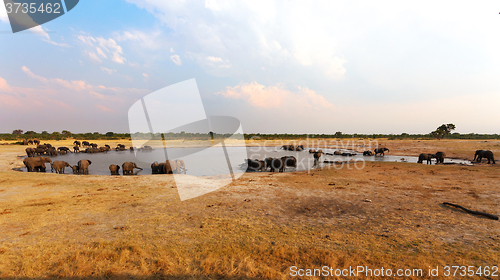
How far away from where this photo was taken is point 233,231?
657 centimetres

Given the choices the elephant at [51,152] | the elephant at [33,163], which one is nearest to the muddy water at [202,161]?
the elephant at [51,152]

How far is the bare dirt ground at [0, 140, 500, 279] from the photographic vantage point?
15.3 ft

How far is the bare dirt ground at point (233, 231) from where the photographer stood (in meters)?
4.66

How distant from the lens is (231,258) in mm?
4945

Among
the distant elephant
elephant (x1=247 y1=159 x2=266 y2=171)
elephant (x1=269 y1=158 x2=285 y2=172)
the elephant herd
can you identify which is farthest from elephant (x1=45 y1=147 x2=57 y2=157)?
elephant (x1=269 y1=158 x2=285 y2=172)

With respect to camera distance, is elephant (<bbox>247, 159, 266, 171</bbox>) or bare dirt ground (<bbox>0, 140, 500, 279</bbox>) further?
elephant (<bbox>247, 159, 266, 171</bbox>)

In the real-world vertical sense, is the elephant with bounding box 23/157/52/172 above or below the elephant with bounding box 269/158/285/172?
above

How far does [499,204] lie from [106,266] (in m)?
15.9

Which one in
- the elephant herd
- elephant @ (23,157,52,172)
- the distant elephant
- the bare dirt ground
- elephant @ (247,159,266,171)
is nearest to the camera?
the bare dirt ground

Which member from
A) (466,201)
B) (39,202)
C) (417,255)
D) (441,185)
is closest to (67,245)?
(39,202)

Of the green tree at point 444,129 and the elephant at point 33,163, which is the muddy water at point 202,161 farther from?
the green tree at point 444,129

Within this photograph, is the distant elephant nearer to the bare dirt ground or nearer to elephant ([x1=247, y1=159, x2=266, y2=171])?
the bare dirt ground

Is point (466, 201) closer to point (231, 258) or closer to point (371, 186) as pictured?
point (371, 186)

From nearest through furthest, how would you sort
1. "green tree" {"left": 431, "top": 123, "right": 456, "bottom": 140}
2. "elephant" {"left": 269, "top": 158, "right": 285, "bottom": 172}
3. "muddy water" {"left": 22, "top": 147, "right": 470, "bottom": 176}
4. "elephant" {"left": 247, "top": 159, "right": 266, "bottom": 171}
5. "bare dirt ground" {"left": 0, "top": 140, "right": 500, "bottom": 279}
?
"bare dirt ground" {"left": 0, "top": 140, "right": 500, "bottom": 279}, "muddy water" {"left": 22, "top": 147, "right": 470, "bottom": 176}, "elephant" {"left": 269, "top": 158, "right": 285, "bottom": 172}, "elephant" {"left": 247, "top": 159, "right": 266, "bottom": 171}, "green tree" {"left": 431, "top": 123, "right": 456, "bottom": 140}
